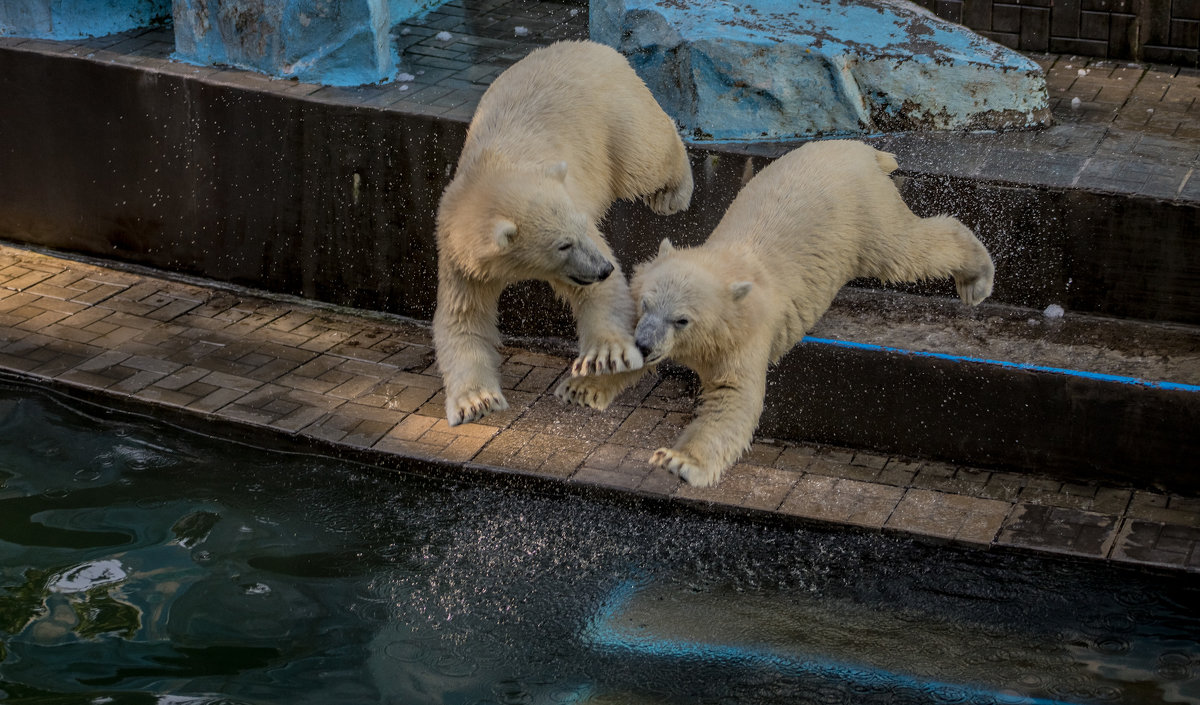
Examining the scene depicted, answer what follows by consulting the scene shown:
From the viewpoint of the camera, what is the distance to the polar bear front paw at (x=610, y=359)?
3861 millimetres

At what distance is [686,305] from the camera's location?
12.8 feet

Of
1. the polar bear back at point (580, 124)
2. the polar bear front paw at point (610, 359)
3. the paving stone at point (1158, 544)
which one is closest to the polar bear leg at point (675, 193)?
the polar bear back at point (580, 124)

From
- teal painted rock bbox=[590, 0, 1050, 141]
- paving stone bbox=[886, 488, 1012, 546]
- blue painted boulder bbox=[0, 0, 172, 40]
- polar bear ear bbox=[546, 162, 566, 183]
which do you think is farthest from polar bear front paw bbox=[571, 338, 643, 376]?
blue painted boulder bbox=[0, 0, 172, 40]

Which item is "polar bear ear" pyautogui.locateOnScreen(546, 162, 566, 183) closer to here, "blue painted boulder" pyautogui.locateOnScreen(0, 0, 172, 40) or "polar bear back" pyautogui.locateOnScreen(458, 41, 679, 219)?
"polar bear back" pyautogui.locateOnScreen(458, 41, 679, 219)

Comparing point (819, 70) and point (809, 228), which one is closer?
point (809, 228)

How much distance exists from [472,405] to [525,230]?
67 cm

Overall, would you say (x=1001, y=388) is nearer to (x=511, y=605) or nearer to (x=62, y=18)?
(x=511, y=605)

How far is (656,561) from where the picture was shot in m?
6.81

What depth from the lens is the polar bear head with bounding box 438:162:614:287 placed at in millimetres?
4141

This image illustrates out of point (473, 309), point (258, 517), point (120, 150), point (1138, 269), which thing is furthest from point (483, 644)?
point (120, 150)

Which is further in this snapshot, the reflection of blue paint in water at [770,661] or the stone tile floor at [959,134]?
the stone tile floor at [959,134]

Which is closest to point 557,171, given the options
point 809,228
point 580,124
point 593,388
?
point 580,124

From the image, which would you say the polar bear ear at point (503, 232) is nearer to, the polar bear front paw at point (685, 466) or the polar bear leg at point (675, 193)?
the polar bear front paw at point (685, 466)

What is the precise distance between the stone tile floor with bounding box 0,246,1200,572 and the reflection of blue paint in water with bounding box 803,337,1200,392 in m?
0.59
